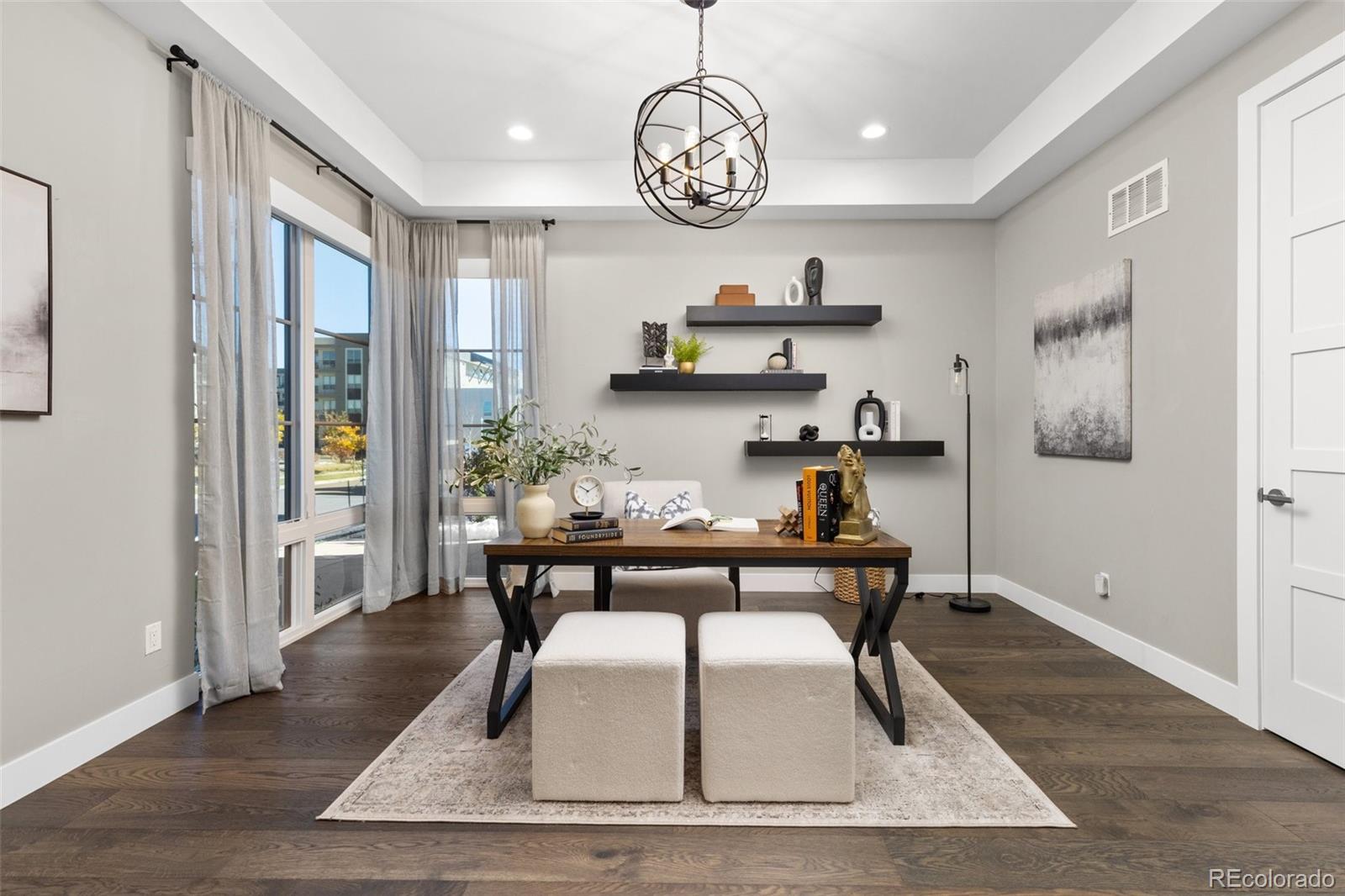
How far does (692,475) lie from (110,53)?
3.49 m

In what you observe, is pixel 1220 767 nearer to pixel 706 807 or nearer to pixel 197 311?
pixel 706 807

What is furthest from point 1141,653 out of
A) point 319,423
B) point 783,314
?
point 319,423

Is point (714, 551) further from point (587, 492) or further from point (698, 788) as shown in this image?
point (698, 788)

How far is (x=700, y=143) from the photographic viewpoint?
2.20 metres

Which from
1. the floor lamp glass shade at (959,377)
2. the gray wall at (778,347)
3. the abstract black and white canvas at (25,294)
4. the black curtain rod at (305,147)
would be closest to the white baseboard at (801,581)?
the gray wall at (778,347)

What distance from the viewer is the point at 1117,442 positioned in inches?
126

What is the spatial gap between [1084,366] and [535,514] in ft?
9.76

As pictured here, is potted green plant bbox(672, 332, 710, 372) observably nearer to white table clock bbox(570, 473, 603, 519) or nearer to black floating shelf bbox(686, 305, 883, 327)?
black floating shelf bbox(686, 305, 883, 327)

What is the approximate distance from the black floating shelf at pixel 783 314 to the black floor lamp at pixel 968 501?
2.04 ft

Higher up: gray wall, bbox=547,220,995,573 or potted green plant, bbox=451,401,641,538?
gray wall, bbox=547,220,995,573

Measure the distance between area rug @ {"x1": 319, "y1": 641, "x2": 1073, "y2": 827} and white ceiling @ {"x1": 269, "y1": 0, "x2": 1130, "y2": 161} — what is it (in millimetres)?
2860

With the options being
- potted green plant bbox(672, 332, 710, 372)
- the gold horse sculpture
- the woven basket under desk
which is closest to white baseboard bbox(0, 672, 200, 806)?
the gold horse sculpture

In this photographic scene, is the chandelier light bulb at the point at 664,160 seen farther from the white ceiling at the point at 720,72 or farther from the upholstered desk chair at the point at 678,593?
the upholstered desk chair at the point at 678,593

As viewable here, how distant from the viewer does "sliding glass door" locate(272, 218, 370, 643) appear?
3420 mm
